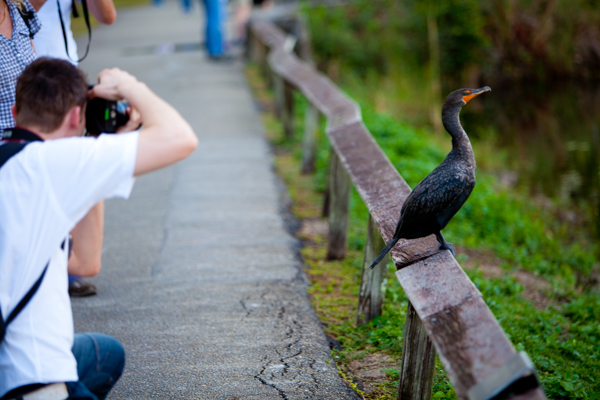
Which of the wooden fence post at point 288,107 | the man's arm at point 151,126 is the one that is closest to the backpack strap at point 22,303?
the man's arm at point 151,126

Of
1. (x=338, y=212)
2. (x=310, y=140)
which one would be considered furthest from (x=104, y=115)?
(x=310, y=140)

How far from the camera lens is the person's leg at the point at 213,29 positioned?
11195 mm

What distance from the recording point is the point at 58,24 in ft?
10.2

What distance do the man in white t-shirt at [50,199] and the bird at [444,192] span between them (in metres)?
1.00

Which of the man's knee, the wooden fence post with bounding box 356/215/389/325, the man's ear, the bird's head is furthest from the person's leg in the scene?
the man's knee

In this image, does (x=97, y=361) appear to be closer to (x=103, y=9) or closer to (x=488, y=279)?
(x=103, y=9)

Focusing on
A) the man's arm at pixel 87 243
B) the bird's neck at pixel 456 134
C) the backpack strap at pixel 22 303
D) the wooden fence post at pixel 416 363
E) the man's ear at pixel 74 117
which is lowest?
the wooden fence post at pixel 416 363

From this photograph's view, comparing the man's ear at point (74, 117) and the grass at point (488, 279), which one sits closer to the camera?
the man's ear at point (74, 117)

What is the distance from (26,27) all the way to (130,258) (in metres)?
1.91

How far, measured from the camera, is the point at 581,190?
7695mm

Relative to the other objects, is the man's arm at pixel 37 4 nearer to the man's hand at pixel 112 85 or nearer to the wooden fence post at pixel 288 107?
the man's hand at pixel 112 85

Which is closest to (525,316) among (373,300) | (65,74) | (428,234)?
(373,300)

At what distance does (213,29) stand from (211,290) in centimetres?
905

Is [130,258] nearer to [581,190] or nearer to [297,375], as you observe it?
[297,375]
